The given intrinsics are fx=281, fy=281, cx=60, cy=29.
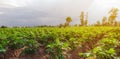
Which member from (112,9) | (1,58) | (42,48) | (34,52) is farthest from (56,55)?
(112,9)

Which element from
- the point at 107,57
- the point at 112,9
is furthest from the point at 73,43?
the point at 112,9

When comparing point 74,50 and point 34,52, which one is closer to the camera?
point 34,52

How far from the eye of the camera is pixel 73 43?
12547mm

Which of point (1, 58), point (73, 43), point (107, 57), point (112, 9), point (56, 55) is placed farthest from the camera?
point (112, 9)

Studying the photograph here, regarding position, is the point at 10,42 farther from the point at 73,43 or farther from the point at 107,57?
the point at 107,57

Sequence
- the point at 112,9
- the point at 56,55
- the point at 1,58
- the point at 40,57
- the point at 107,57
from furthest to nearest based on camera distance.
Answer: the point at 112,9 → the point at 40,57 → the point at 1,58 → the point at 56,55 → the point at 107,57

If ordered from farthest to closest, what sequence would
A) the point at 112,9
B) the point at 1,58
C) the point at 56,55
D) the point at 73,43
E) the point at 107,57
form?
the point at 112,9 → the point at 73,43 → the point at 1,58 → the point at 56,55 → the point at 107,57

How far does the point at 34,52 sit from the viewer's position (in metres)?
11.0

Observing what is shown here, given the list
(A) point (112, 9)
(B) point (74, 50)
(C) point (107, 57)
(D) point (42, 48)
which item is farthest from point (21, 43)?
(A) point (112, 9)

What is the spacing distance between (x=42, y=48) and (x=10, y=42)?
182cm

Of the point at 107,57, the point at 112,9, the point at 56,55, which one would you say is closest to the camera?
the point at 107,57

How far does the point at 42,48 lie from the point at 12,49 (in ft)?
5.37

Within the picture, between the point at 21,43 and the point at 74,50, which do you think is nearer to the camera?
the point at 21,43

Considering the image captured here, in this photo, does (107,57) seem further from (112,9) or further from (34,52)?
(112,9)
